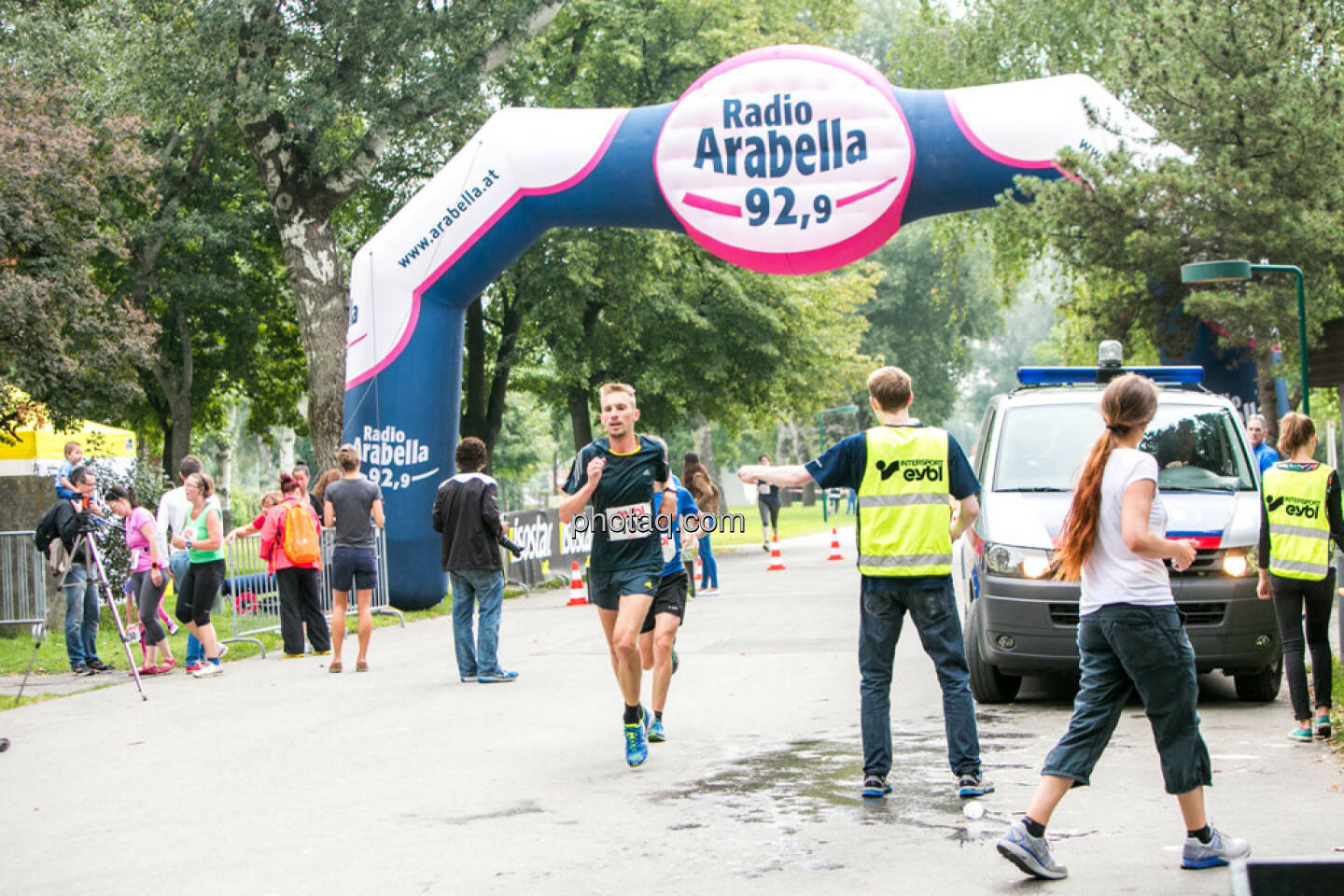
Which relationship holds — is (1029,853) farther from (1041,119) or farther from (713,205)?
(713,205)

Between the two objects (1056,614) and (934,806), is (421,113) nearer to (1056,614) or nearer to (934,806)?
(1056,614)

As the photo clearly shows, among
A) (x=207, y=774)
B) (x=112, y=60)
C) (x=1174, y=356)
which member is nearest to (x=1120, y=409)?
(x=207, y=774)

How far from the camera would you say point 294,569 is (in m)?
14.1

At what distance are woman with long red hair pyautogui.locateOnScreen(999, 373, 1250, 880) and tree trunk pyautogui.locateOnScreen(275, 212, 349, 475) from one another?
16885 mm

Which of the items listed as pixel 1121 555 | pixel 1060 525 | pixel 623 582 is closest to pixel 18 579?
pixel 623 582

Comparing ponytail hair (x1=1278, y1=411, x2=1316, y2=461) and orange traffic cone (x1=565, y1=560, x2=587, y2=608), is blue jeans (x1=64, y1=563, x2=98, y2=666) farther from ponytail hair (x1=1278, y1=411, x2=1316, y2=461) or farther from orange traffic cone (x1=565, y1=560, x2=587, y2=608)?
ponytail hair (x1=1278, y1=411, x2=1316, y2=461)

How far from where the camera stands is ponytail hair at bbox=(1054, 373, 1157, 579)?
546 centimetres

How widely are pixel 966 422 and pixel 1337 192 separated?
5516 inches

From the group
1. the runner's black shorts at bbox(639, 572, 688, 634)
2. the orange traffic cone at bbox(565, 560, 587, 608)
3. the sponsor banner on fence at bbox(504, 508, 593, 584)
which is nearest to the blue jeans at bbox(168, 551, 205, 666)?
the orange traffic cone at bbox(565, 560, 587, 608)


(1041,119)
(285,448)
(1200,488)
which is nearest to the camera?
(1200,488)

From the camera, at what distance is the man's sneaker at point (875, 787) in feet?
A: 22.0

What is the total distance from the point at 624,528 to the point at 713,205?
9769 millimetres

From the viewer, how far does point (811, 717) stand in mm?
9211

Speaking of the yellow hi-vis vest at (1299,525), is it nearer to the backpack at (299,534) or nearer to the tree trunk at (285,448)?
the backpack at (299,534)
